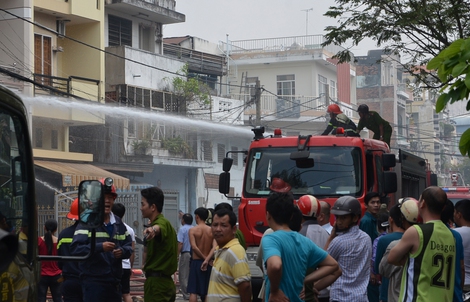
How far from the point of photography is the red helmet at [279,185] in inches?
466

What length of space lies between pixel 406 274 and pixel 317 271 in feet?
2.00

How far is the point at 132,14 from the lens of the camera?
103 ft

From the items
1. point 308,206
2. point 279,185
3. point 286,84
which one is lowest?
point 308,206

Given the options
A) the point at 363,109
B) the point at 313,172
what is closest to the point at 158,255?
the point at 313,172

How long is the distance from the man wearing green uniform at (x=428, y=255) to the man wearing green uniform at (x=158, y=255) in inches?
97.8

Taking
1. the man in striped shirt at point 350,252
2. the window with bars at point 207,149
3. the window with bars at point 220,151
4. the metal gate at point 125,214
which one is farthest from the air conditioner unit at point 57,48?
the man in striped shirt at point 350,252

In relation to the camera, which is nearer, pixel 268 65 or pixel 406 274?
pixel 406 274

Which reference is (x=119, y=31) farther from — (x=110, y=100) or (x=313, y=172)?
(x=313, y=172)

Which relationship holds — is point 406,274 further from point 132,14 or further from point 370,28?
point 132,14

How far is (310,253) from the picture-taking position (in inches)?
217

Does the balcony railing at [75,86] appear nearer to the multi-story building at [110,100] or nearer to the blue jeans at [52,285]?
the multi-story building at [110,100]

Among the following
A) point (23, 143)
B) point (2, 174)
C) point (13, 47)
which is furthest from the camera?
point (13, 47)

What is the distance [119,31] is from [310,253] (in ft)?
86.9

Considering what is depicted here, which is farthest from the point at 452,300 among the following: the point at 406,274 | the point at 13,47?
the point at 13,47
